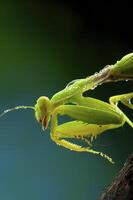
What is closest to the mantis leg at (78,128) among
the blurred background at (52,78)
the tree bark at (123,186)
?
the tree bark at (123,186)

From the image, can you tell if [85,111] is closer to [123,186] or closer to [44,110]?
[44,110]

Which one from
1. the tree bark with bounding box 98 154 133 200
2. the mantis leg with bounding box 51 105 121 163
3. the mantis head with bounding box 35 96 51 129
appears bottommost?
the tree bark with bounding box 98 154 133 200

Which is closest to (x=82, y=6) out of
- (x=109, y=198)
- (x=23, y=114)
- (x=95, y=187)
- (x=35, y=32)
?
(x=35, y=32)

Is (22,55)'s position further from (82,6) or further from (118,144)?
(118,144)

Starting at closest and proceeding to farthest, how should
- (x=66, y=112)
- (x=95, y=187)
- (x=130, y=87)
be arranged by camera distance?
(x=66, y=112) < (x=95, y=187) < (x=130, y=87)

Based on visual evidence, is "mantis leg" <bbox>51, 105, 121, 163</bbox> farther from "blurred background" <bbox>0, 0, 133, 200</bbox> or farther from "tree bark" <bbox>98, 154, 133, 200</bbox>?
"blurred background" <bbox>0, 0, 133, 200</bbox>

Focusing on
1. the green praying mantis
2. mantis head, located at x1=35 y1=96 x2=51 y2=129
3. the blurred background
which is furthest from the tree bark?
the blurred background
